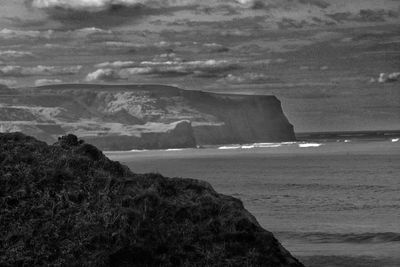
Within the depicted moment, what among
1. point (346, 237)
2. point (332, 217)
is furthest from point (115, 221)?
point (332, 217)

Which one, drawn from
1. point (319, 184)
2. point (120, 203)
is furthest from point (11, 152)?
point (319, 184)

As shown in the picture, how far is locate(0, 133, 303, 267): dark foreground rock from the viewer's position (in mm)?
14516

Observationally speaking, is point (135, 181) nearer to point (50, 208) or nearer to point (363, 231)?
point (50, 208)

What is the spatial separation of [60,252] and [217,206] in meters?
3.63

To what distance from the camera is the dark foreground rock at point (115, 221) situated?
14.5 metres

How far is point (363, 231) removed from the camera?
30.2 meters

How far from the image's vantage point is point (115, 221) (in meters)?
14.8

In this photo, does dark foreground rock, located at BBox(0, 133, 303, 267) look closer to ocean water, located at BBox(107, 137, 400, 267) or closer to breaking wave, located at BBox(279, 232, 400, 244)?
ocean water, located at BBox(107, 137, 400, 267)

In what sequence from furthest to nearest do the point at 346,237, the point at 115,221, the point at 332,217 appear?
the point at 332,217
the point at 346,237
the point at 115,221

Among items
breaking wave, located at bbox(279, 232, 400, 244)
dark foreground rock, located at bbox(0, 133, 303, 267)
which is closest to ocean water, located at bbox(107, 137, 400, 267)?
breaking wave, located at bbox(279, 232, 400, 244)

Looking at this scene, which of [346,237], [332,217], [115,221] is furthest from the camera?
[332,217]

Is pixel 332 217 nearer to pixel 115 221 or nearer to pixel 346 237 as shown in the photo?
pixel 346 237

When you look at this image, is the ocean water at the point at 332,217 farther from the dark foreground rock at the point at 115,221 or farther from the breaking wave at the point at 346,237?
the dark foreground rock at the point at 115,221

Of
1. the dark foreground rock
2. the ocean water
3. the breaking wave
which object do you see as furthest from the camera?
the breaking wave
